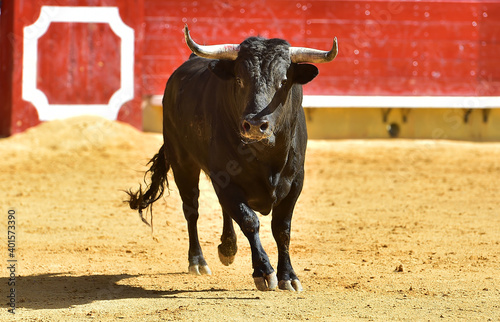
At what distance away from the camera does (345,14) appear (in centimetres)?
1090

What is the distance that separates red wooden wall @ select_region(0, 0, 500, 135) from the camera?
10180 mm

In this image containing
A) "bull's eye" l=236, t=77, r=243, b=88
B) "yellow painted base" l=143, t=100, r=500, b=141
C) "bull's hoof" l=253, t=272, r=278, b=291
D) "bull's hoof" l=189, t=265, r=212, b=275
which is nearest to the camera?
"bull's hoof" l=253, t=272, r=278, b=291

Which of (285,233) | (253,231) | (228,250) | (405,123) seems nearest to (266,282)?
(253,231)

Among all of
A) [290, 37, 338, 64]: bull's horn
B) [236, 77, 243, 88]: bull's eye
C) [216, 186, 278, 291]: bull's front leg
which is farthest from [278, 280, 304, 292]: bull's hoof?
[290, 37, 338, 64]: bull's horn

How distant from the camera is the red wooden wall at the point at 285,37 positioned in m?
10.2

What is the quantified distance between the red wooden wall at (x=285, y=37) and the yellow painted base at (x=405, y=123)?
0.29 meters

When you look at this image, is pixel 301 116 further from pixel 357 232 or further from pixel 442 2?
pixel 442 2

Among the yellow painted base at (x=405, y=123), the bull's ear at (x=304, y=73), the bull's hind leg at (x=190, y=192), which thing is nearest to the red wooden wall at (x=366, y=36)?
the yellow painted base at (x=405, y=123)

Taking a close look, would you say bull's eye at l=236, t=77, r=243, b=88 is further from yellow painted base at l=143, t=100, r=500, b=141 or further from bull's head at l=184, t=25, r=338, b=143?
→ yellow painted base at l=143, t=100, r=500, b=141

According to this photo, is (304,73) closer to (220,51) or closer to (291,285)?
(220,51)

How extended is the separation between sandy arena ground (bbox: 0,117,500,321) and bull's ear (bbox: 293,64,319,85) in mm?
1046

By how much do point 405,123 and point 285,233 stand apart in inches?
285

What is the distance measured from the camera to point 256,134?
11.5ft

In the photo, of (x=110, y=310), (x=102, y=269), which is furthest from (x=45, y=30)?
(x=110, y=310)
